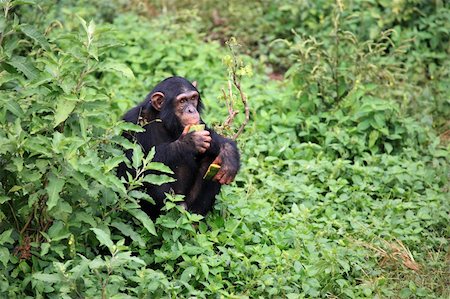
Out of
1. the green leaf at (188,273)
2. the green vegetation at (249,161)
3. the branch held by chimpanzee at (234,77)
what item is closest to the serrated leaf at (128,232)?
the green vegetation at (249,161)

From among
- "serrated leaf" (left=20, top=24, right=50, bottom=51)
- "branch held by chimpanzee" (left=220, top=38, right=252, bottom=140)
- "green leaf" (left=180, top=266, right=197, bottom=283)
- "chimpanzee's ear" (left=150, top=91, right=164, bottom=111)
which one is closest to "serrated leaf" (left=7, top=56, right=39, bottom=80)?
"serrated leaf" (left=20, top=24, right=50, bottom=51)

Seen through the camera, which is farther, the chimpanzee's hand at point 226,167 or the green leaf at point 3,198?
the chimpanzee's hand at point 226,167

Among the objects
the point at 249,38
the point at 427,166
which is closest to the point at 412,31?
the point at 249,38

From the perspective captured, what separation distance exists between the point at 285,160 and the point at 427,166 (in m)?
1.37

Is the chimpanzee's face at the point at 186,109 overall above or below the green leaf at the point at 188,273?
above

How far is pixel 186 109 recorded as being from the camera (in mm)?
6836

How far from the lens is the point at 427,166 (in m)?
8.38

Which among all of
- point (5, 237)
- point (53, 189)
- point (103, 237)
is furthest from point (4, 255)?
point (103, 237)

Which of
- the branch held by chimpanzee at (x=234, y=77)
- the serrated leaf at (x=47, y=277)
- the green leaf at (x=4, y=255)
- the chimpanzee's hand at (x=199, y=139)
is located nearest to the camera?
the serrated leaf at (x=47, y=277)

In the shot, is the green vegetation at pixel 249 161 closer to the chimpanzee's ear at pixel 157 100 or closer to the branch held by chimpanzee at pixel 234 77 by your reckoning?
the branch held by chimpanzee at pixel 234 77

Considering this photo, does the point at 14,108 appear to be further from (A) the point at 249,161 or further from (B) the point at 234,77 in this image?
(A) the point at 249,161

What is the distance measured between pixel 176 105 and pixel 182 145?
46 cm

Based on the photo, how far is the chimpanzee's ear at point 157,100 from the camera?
22.5ft

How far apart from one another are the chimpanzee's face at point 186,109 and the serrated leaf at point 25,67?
146 centimetres
